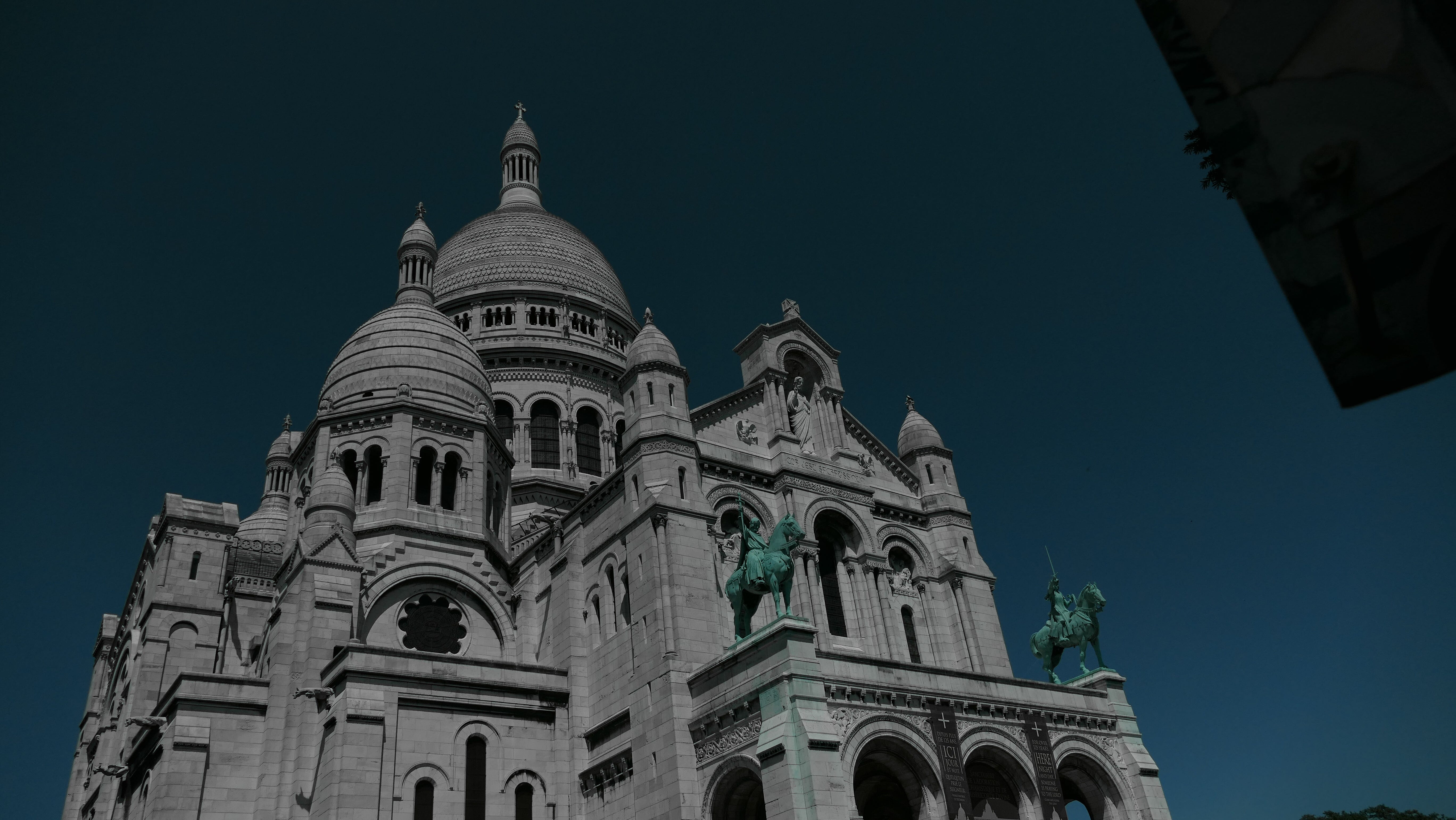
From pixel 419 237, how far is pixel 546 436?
1220 cm

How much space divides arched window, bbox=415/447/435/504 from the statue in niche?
14.3 meters

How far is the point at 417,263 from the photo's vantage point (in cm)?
4922

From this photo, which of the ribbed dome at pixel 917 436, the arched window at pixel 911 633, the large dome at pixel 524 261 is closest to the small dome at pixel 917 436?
the ribbed dome at pixel 917 436

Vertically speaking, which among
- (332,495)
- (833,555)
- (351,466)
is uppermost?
(351,466)

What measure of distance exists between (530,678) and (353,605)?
642 cm

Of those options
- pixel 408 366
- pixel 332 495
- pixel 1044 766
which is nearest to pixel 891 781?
pixel 1044 766

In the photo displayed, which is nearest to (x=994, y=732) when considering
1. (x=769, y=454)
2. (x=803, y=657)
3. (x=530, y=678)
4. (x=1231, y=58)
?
(x=803, y=657)

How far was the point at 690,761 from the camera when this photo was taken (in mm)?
26234

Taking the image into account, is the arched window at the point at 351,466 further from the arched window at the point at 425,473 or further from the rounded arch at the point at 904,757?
the rounded arch at the point at 904,757

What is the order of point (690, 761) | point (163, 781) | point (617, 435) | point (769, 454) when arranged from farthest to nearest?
1. point (617, 435)
2. point (769, 454)
3. point (163, 781)
4. point (690, 761)

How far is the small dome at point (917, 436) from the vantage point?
39.2 m

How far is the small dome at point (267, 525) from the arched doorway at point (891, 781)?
3036 centimetres

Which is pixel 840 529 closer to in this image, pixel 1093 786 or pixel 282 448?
pixel 1093 786

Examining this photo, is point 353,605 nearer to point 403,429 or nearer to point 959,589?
point 403,429
